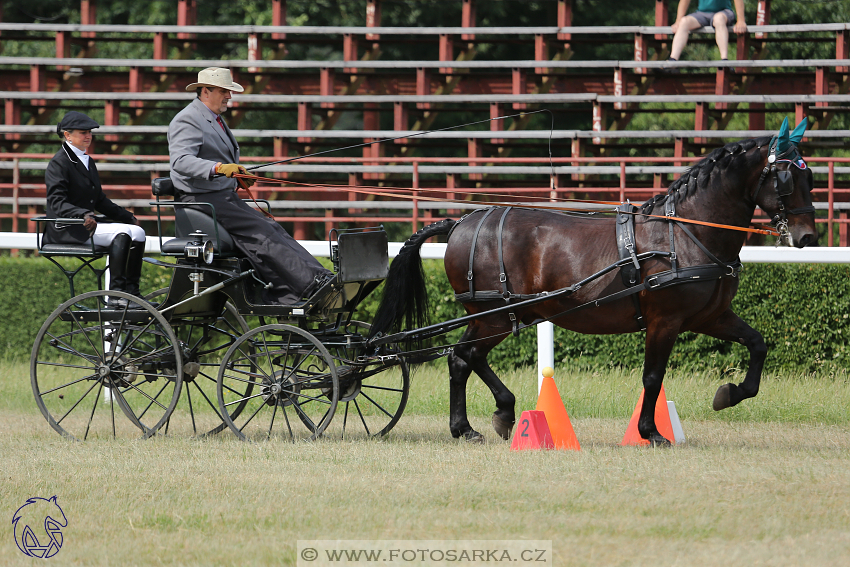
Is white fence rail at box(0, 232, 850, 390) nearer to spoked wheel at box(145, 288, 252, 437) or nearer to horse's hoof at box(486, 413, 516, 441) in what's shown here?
horse's hoof at box(486, 413, 516, 441)

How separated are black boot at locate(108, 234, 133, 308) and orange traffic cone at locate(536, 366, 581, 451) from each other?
2.87 m

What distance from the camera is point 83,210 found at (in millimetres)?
6656

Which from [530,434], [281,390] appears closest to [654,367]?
[530,434]

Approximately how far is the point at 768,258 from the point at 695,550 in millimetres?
5185

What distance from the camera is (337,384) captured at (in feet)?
20.2

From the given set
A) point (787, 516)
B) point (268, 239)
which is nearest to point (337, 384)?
point (268, 239)

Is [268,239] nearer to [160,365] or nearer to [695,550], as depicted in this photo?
[160,365]

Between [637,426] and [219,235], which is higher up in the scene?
[219,235]

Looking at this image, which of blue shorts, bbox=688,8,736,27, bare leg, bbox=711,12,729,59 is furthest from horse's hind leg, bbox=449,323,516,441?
blue shorts, bbox=688,8,736,27

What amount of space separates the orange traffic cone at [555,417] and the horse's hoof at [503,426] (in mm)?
326

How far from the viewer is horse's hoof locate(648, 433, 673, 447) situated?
6.14 metres

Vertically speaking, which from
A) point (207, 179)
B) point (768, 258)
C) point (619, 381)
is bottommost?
point (619, 381)

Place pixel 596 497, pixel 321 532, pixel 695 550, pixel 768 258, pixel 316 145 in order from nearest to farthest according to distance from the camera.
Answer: pixel 695 550, pixel 321 532, pixel 596 497, pixel 768 258, pixel 316 145

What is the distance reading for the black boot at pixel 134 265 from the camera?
6824mm
